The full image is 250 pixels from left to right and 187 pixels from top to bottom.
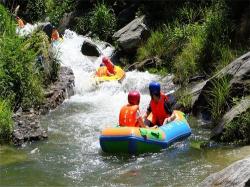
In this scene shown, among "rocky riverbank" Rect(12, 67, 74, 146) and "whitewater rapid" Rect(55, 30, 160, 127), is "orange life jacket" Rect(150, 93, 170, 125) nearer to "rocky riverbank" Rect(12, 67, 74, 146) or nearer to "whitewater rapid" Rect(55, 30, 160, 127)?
"whitewater rapid" Rect(55, 30, 160, 127)

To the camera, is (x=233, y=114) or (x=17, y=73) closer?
(x=233, y=114)

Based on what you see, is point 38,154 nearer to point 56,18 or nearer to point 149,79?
point 149,79

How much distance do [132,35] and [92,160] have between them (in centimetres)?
818

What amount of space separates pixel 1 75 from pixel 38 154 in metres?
2.42

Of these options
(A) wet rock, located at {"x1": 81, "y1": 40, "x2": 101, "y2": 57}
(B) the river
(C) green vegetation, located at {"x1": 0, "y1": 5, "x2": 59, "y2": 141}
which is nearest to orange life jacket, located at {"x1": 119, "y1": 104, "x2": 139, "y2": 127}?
(B) the river

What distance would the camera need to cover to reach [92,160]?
798cm

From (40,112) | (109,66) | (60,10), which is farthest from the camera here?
(60,10)

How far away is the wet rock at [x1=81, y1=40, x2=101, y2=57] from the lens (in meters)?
16.7

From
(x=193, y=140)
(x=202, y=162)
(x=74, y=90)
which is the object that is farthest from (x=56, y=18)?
(x=202, y=162)

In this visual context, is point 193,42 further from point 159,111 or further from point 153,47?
point 159,111

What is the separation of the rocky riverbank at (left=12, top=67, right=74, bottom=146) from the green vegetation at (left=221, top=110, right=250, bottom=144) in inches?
128

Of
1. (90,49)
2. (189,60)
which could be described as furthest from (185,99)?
(90,49)

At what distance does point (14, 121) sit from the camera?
907cm

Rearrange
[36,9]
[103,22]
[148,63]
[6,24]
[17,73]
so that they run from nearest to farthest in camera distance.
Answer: [17,73], [6,24], [148,63], [103,22], [36,9]
